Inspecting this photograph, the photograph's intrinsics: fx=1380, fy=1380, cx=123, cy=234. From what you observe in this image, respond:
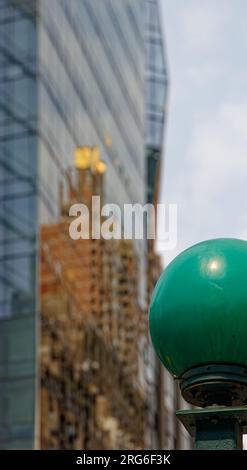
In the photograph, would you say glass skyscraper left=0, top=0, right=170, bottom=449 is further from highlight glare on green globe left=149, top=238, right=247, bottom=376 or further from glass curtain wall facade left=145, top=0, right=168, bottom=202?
highlight glare on green globe left=149, top=238, right=247, bottom=376

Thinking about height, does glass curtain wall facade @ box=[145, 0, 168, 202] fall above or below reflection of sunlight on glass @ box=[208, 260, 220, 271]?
above

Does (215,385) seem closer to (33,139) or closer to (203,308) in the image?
(203,308)

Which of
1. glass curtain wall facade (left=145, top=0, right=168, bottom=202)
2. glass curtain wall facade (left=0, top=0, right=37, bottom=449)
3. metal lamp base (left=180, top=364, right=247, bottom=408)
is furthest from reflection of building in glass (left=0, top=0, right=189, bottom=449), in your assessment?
metal lamp base (left=180, top=364, right=247, bottom=408)

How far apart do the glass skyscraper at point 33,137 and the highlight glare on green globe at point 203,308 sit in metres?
31.8

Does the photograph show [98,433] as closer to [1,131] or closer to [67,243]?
[67,243]

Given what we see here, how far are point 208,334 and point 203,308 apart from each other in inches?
5.2

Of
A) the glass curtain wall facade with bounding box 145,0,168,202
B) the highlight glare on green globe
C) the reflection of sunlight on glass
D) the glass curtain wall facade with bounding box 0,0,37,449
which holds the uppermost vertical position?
the glass curtain wall facade with bounding box 145,0,168,202

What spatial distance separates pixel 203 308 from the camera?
6.91m

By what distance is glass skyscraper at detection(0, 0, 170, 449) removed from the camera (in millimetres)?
39719

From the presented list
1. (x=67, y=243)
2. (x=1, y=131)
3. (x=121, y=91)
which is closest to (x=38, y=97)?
(x=1, y=131)

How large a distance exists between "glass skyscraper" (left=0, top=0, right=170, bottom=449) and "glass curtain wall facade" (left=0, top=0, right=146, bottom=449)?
30mm

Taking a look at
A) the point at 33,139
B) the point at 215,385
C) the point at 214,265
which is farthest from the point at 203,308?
the point at 33,139

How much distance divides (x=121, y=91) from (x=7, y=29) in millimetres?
16434

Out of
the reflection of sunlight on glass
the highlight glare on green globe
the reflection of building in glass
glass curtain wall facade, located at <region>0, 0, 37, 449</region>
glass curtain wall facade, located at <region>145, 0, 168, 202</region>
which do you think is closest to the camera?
the highlight glare on green globe
